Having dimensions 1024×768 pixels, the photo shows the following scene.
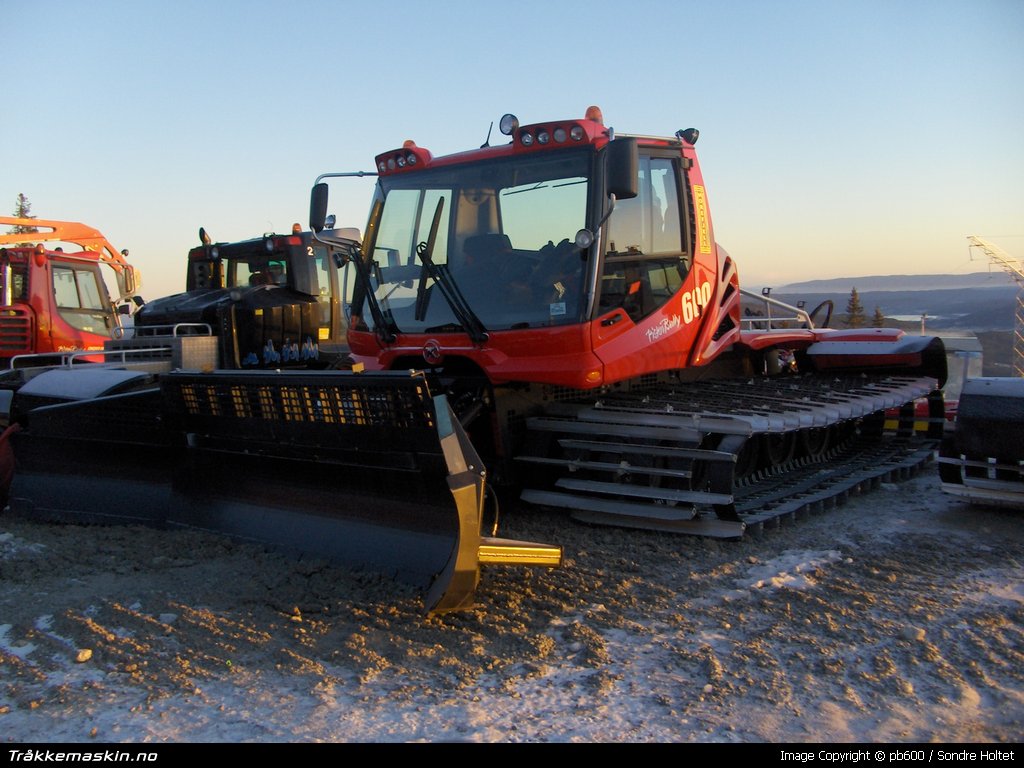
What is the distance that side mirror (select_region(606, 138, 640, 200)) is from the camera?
18.1ft

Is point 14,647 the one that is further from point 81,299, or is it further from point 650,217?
point 81,299

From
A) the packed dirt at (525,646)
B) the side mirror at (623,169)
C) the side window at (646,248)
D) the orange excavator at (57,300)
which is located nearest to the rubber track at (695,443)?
the packed dirt at (525,646)

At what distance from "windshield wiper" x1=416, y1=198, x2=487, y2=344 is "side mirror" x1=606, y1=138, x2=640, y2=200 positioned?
1196mm

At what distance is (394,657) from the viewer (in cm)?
389

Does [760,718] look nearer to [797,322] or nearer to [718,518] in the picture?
[718,518]

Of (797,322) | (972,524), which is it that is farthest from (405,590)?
(797,322)

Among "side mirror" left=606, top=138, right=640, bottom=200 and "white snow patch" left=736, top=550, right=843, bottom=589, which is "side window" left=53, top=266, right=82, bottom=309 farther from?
"white snow patch" left=736, top=550, right=843, bottom=589

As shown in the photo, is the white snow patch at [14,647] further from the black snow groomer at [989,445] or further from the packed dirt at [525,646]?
the black snow groomer at [989,445]

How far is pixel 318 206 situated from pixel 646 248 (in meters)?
2.43

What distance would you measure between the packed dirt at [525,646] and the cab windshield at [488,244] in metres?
1.56

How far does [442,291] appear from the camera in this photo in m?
6.18

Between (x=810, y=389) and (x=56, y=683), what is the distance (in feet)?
20.1

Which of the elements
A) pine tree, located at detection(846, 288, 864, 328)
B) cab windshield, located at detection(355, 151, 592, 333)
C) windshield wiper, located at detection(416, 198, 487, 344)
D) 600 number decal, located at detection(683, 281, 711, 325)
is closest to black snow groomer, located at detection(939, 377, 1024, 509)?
600 number decal, located at detection(683, 281, 711, 325)

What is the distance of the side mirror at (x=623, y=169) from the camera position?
5.52 metres
